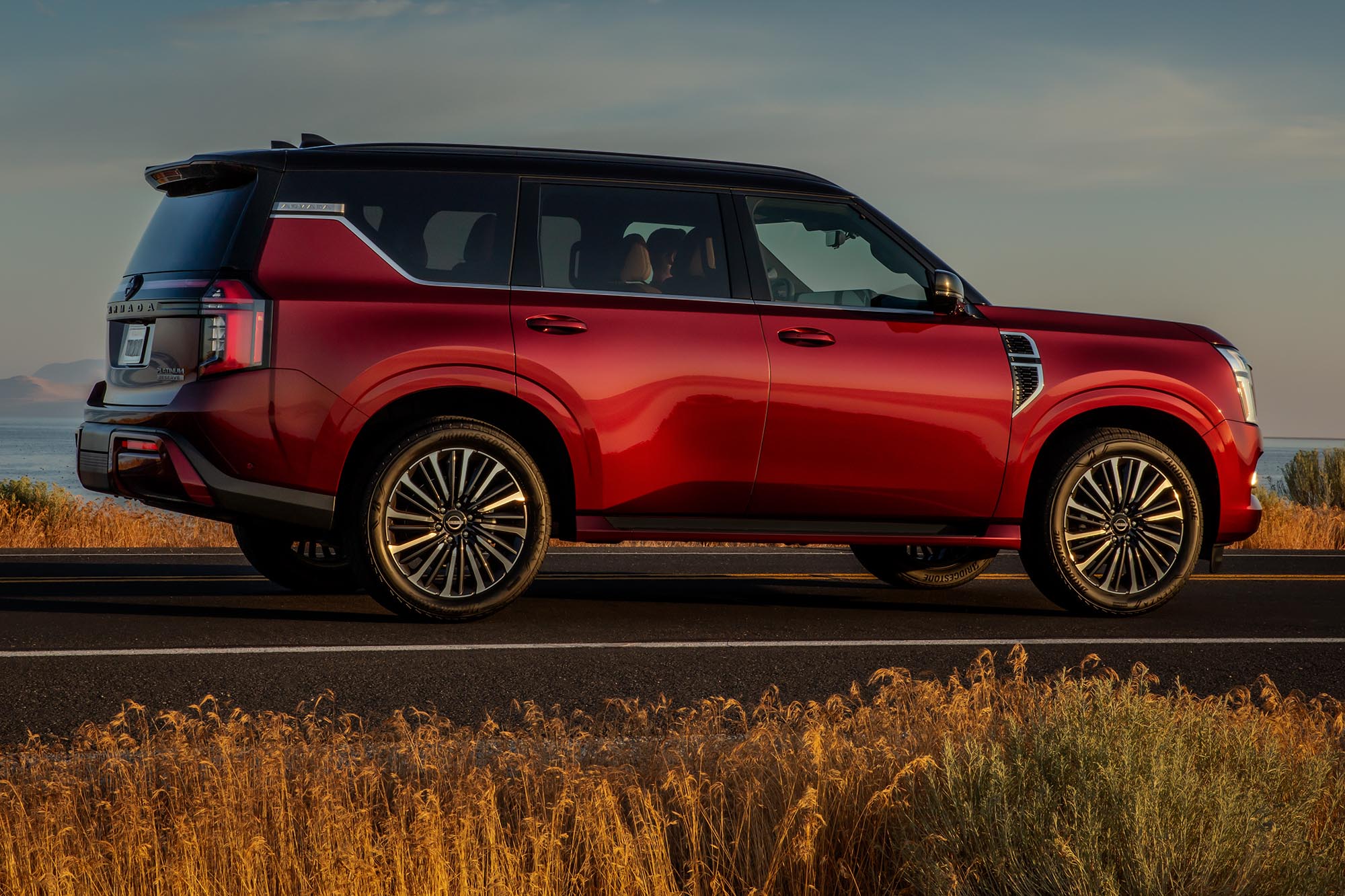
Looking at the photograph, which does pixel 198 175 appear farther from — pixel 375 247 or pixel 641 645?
pixel 641 645

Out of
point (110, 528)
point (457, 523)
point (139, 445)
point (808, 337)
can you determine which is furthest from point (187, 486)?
point (110, 528)

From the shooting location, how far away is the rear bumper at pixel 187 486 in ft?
22.7

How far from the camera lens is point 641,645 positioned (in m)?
6.86

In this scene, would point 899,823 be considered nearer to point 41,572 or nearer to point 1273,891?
point 1273,891

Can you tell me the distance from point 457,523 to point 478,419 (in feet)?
1.74

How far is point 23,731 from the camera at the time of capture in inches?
197

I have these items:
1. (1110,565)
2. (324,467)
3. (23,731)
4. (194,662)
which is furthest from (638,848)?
(1110,565)

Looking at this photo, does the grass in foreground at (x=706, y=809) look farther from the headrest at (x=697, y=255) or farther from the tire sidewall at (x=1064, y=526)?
the headrest at (x=697, y=255)

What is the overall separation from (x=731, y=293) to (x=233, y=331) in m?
2.50

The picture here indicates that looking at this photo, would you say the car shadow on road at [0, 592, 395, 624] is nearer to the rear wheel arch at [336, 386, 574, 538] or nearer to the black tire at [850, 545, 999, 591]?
the rear wheel arch at [336, 386, 574, 538]

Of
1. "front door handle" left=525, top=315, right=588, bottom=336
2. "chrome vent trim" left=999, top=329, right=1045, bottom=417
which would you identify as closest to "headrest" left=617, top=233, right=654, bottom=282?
"front door handle" left=525, top=315, right=588, bottom=336

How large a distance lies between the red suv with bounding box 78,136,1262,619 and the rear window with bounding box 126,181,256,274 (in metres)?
0.02

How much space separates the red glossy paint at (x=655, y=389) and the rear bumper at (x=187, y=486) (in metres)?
1.27

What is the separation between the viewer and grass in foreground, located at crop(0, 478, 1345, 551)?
14.5 m
